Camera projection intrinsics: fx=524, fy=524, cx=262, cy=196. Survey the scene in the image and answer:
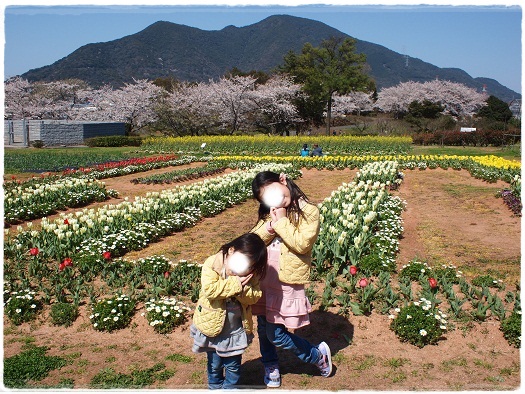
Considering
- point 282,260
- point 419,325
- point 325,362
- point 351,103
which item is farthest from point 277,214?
point 351,103

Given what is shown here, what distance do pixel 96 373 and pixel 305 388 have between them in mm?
1684

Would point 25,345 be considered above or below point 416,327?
below

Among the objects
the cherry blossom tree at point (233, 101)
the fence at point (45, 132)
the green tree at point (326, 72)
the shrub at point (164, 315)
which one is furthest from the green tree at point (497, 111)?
the shrub at point (164, 315)

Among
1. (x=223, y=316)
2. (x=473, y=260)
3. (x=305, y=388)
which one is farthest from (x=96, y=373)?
(x=473, y=260)

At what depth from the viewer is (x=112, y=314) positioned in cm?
517

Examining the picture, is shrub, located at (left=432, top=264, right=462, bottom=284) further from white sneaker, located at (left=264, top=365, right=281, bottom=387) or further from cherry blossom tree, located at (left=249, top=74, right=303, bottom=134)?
cherry blossom tree, located at (left=249, top=74, right=303, bottom=134)

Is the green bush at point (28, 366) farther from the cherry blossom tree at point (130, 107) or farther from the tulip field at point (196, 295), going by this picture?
the cherry blossom tree at point (130, 107)

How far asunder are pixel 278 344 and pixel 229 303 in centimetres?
59

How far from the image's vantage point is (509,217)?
10.3m

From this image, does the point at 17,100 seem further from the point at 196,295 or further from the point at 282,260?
the point at 282,260

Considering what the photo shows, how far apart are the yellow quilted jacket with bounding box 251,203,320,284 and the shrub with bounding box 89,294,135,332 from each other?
2.10 m

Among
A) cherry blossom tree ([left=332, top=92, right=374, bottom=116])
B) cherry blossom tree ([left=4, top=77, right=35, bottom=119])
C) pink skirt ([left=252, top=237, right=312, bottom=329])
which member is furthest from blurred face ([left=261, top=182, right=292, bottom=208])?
cherry blossom tree ([left=332, top=92, right=374, bottom=116])

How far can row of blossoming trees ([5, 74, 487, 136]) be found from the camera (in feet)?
133

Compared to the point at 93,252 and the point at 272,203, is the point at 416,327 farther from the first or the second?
the point at 93,252
